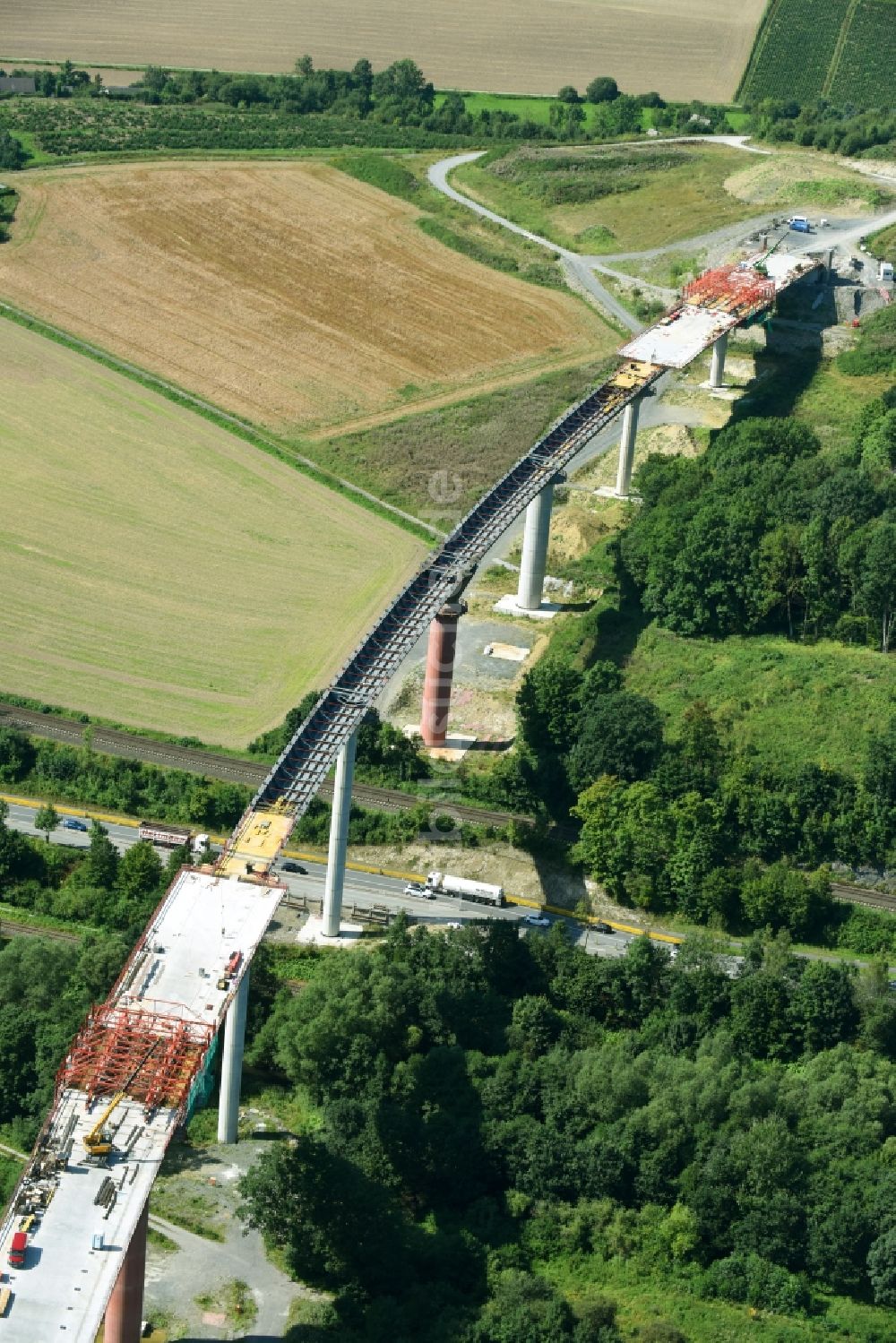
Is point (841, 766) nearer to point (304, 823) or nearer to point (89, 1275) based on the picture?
point (304, 823)

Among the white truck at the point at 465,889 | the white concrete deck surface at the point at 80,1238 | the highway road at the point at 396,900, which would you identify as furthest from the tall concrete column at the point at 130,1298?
the white truck at the point at 465,889

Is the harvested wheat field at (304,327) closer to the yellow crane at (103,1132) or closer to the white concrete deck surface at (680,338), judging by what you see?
the white concrete deck surface at (680,338)

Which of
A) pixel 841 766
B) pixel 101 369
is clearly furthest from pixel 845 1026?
pixel 101 369

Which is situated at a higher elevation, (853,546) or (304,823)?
(853,546)

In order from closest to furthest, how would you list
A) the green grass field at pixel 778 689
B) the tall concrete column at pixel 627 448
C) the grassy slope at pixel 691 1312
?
the grassy slope at pixel 691 1312 → the green grass field at pixel 778 689 → the tall concrete column at pixel 627 448

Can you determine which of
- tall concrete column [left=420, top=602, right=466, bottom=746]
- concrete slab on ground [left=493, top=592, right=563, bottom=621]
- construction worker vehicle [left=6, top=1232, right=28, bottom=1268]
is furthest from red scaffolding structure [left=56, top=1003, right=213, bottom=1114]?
concrete slab on ground [left=493, top=592, right=563, bottom=621]

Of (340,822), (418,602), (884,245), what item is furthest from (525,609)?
(884,245)
